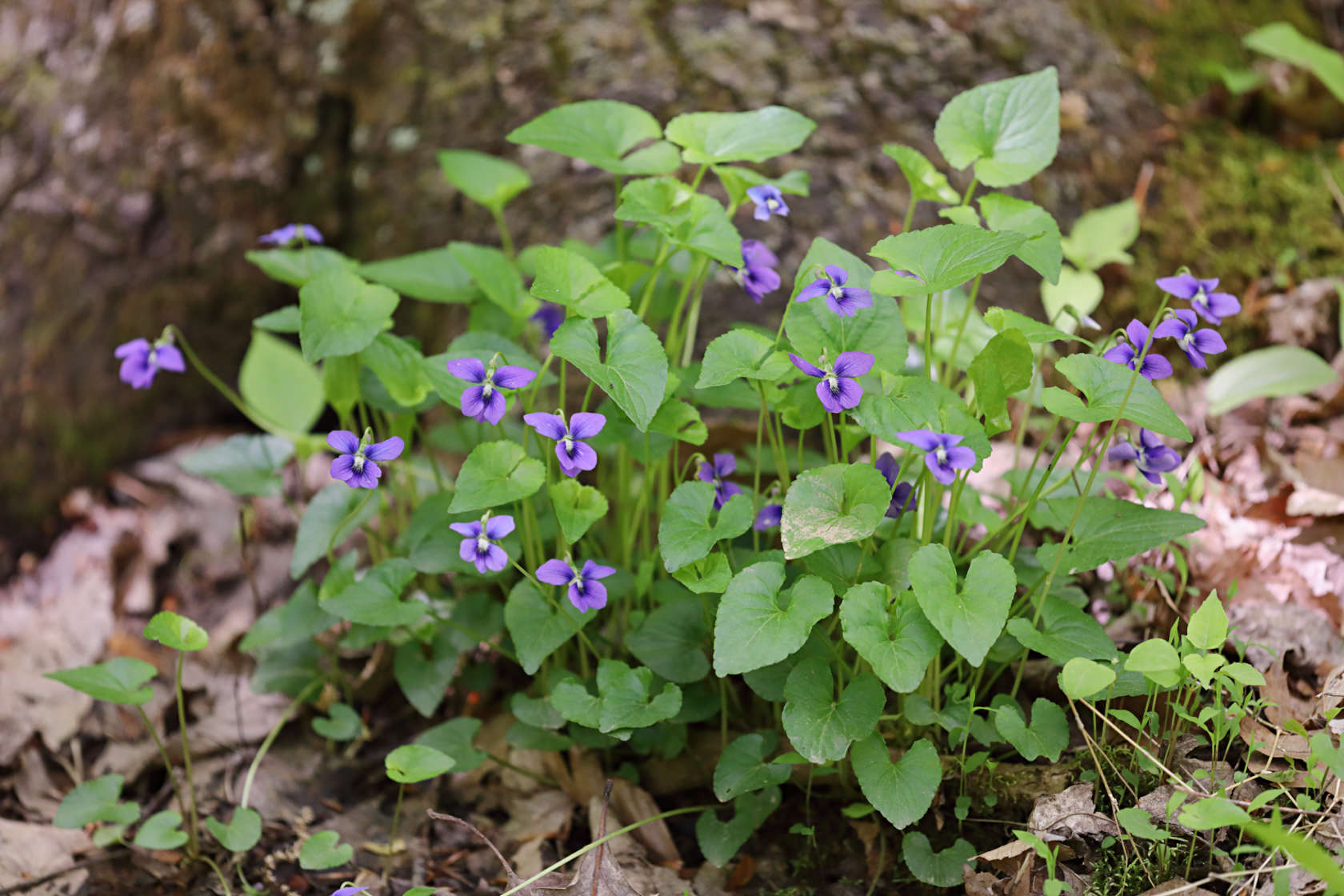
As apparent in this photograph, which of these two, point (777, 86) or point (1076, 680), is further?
point (777, 86)

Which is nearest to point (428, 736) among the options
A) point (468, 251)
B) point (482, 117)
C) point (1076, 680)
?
point (468, 251)

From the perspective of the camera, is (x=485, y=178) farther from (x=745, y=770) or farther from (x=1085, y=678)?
(x=1085, y=678)

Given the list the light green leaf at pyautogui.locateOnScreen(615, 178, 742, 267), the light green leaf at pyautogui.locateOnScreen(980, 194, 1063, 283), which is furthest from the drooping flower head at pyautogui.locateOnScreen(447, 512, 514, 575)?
the light green leaf at pyautogui.locateOnScreen(980, 194, 1063, 283)

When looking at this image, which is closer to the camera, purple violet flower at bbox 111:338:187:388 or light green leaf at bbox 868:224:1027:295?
light green leaf at bbox 868:224:1027:295

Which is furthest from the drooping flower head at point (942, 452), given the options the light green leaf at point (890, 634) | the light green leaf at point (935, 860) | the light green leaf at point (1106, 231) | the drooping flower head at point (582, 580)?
the light green leaf at point (1106, 231)

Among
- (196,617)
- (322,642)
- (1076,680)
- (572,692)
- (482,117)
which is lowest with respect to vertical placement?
(196,617)

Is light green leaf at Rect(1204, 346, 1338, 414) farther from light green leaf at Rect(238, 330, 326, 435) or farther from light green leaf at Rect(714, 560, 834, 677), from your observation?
light green leaf at Rect(238, 330, 326, 435)

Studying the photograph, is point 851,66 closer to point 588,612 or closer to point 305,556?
point 588,612
